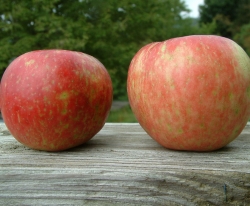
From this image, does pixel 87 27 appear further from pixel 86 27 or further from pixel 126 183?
pixel 126 183

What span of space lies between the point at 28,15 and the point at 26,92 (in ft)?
12.7

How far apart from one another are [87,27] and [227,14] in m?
11.1

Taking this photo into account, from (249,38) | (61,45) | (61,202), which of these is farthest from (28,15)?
(249,38)

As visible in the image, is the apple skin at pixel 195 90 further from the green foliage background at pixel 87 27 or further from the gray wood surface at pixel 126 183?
the green foliage background at pixel 87 27

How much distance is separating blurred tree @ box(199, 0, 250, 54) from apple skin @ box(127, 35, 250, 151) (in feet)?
39.9

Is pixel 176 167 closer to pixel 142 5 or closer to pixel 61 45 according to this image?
pixel 61 45

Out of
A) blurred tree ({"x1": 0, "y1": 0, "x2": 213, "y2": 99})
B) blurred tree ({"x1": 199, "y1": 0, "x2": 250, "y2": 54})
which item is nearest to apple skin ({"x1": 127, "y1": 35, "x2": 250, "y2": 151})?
blurred tree ({"x1": 0, "y1": 0, "x2": 213, "y2": 99})

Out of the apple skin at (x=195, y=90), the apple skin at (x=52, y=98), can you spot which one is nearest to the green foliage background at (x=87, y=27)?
the apple skin at (x=52, y=98)

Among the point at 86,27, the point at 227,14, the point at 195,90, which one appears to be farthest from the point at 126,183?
the point at 227,14

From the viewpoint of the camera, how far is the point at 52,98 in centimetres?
94

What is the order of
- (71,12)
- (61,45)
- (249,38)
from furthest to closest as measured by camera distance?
1. (249,38)
2. (71,12)
3. (61,45)

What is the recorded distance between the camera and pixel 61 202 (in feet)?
2.52

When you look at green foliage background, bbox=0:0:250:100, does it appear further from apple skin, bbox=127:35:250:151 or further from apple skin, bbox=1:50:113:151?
apple skin, bbox=127:35:250:151

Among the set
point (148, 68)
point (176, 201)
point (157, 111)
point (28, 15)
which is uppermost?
point (28, 15)
